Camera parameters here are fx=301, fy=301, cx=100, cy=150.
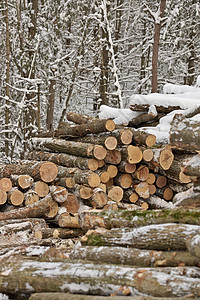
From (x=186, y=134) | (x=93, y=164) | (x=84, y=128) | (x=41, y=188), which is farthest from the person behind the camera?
(x=84, y=128)

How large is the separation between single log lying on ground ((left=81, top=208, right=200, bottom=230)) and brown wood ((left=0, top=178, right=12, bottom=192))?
2.81 m

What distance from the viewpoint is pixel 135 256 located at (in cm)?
269

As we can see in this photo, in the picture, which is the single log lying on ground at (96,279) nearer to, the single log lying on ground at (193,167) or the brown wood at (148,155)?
the single log lying on ground at (193,167)

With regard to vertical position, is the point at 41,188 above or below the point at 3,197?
above

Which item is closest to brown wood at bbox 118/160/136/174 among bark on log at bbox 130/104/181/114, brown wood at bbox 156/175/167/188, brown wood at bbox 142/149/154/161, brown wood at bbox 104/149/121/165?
brown wood at bbox 104/149/121/165

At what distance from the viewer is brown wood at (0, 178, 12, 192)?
5.82m

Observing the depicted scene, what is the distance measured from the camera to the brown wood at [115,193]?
6188 millimetres

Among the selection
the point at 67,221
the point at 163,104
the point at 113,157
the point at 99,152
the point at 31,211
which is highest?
the point at 163,104

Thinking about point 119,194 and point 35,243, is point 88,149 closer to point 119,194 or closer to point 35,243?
point 119,194

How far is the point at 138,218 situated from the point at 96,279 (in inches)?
32.5

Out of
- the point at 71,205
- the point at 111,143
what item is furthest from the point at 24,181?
the point at 111,143

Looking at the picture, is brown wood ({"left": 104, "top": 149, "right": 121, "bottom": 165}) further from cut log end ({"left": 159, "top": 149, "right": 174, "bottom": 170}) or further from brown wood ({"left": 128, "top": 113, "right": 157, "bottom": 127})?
brown wood ({"left": 128, "top": 113, "right": 157, "bottom": 127})

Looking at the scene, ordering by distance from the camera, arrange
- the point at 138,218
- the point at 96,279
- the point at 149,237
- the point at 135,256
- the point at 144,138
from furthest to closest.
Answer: the point at 144,138, the point at 138,218, the point at 149,237, the point at 135,256, the point at 96,279

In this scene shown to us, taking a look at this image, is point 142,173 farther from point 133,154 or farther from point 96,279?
point 96,279
